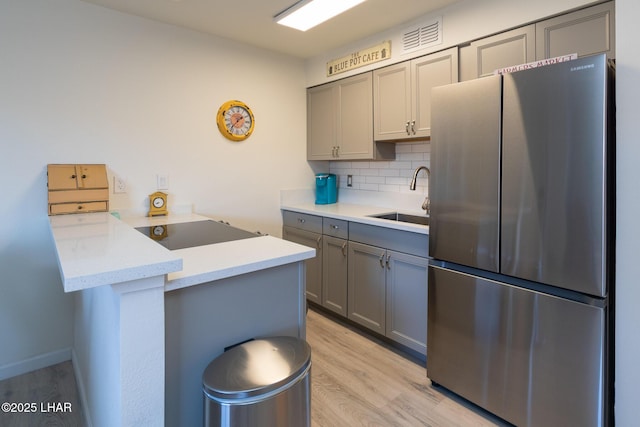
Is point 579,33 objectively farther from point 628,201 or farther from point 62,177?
point 62,177

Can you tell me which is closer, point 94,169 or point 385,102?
point 94,169

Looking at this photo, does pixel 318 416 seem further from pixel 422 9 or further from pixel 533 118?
pixel 422 9

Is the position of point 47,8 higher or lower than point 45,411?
higher

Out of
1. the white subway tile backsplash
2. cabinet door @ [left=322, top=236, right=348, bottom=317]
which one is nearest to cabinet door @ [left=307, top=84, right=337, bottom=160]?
the white subway tile backsplash

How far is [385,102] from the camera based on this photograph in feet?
9.07

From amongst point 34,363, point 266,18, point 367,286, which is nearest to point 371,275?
point 367,286

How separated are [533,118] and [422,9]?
1265 mm

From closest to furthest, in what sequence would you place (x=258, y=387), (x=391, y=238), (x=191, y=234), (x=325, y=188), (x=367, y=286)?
(x=258, y=387) < (x=191, y=234) < (x=391, y=238) < (x=367, y=286) < (x=325, y=188)

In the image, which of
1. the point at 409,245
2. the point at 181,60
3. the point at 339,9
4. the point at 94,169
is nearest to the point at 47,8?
the point at 181,60

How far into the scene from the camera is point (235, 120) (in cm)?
304

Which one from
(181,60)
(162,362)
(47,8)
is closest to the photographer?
(162,362)

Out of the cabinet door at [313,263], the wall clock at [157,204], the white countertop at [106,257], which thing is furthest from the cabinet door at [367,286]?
the white countertop at [106,257]

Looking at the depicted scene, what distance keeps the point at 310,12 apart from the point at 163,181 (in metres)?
1.58

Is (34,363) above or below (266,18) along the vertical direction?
below
